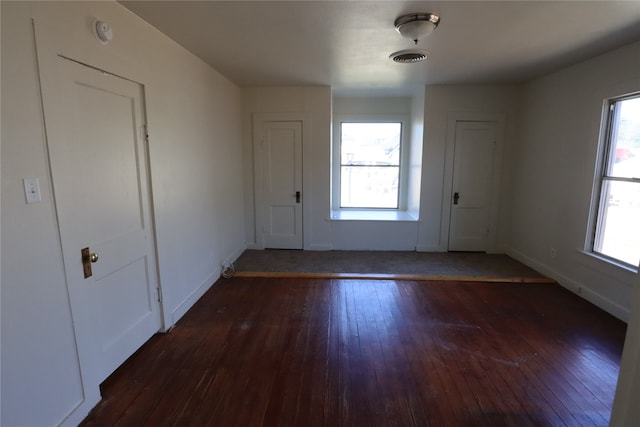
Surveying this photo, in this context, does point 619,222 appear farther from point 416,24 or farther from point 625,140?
point 416,24

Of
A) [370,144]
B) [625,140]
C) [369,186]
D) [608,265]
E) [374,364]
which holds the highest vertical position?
[370,144]

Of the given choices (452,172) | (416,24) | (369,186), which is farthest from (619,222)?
(369,186)

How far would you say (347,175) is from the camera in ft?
19.0

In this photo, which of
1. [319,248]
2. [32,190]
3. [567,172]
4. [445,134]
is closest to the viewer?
[32,190]

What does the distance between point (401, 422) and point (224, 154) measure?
3.41m

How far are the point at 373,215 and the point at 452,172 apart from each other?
4.64 ft

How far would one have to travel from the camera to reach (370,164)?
572 centimetres

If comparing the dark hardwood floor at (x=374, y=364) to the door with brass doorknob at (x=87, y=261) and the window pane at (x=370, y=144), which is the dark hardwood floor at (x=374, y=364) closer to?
the door with brass doorknob at (x=87, y=261)

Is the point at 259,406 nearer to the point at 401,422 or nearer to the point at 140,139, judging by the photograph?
the point at 401,422

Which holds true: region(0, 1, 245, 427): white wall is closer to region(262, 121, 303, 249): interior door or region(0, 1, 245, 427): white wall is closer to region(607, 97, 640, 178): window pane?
region(262, 121, 303, 249): interior door

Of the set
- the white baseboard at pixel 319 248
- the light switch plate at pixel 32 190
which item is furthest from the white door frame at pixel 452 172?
the light switch plate at pixel 32 190

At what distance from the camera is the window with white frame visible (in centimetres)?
565

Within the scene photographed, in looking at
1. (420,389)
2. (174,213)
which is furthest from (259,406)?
(174,213)

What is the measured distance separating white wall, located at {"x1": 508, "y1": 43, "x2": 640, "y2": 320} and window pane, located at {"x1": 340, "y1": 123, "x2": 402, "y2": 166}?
6.53 feet
